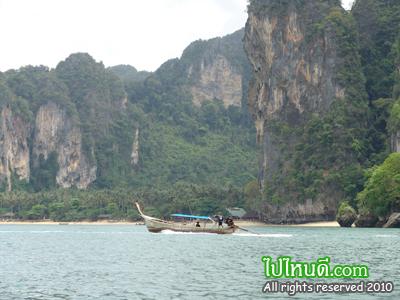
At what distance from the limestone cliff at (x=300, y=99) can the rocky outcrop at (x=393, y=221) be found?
31.7 meters

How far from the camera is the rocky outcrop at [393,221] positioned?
77.8 meters

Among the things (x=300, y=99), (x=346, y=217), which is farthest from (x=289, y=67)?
(x=346, y=217)

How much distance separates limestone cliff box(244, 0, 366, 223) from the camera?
11712 cm

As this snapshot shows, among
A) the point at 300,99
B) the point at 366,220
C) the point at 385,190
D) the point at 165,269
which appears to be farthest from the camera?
the point at 300,99

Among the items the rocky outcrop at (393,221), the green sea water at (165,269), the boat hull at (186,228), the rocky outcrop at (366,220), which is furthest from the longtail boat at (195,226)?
the rocky outcrop at (366,220)

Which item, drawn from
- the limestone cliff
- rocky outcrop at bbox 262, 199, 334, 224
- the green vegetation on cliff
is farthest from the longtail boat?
the limestone cliff

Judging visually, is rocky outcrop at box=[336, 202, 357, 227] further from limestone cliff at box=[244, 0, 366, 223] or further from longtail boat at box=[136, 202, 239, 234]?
longtail boat at box=[136, 202, 239, 234]

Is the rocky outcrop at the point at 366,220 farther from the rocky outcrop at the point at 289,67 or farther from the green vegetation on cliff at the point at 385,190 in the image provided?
the rocky outcrop at the point at 289,67

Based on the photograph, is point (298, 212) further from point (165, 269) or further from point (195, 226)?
point (165, 269)

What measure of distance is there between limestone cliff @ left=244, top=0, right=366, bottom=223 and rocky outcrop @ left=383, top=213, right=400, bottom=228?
31700mm

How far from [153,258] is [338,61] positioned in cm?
8829

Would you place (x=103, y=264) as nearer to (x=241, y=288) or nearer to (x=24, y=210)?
(x=241, y=288)

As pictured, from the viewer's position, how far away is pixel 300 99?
12938 centimetres

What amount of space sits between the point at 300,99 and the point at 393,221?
176ft
